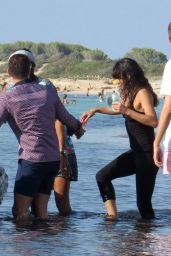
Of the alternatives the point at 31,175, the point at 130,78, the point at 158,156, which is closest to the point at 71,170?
the point at 130,78

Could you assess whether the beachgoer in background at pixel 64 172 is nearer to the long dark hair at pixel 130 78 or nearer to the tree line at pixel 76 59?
the long dark hair at pixel 130 78

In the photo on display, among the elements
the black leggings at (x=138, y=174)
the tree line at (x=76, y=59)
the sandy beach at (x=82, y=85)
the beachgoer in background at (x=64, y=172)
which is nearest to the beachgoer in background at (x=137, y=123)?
the black leggings at (x=138, y=174)

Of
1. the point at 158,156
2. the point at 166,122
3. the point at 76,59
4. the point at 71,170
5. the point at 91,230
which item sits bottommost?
the point at 76,59

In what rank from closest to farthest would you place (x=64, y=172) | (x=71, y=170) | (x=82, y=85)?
(x=64, y=172), (x=71, y=170), (x=82, y=85)

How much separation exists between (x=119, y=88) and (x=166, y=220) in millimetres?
1382

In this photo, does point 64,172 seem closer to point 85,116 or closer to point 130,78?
point 85,116

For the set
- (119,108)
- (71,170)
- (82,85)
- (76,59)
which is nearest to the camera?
(119,108)

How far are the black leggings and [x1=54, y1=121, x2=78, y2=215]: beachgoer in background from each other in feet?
1.14

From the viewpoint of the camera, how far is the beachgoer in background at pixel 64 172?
775 cm

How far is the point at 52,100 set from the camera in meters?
6.85

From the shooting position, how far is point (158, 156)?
629 cm

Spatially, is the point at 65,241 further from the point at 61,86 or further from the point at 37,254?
the point at 61,86

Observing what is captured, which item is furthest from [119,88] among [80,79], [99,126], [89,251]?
[80,79]

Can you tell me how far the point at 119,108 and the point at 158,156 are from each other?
3.19ft
